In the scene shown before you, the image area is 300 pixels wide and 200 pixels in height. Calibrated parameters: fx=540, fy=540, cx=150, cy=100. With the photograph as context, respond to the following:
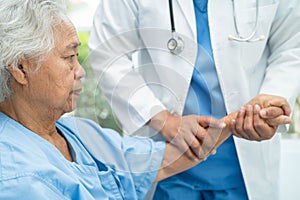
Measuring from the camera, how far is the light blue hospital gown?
1232mm

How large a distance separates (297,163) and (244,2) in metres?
0.97

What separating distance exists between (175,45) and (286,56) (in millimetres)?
357

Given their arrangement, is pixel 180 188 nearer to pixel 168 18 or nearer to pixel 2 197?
pixel 168 18

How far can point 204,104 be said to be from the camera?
5.37 ft

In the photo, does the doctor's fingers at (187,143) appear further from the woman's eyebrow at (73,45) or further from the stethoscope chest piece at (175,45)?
the woman's eyebrow at (73,45)

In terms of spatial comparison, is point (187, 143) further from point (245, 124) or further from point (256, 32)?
point (256, 32)

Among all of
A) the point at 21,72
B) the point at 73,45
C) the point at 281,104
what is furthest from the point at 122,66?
the point at 281,104

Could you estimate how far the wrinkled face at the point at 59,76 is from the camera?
135 cm

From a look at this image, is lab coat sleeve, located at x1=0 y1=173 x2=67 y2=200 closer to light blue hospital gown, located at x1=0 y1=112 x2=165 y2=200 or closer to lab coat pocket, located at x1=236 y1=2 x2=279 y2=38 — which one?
light blue hospital gown, located at x1=0 y1=112 x2=165 y2=200

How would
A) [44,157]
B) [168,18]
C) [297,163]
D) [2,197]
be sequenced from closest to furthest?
[2,197] → [44,157] → [168,18] → [297,163]

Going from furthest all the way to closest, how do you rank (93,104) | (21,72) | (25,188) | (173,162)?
(173,162)
(93,104)
(21,72)
(25,188)

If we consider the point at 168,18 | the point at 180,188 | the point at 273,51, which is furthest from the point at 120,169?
the point at 273,51

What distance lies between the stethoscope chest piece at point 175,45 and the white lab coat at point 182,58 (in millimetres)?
Result: 14

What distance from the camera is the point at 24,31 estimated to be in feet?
4.19
